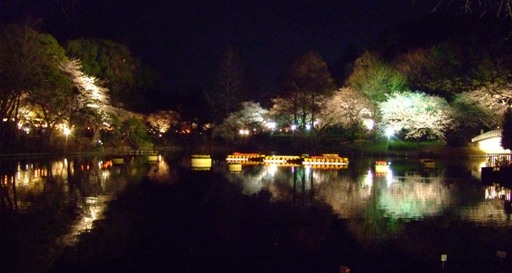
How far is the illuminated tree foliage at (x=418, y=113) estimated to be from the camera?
167 ft

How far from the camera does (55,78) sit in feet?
147

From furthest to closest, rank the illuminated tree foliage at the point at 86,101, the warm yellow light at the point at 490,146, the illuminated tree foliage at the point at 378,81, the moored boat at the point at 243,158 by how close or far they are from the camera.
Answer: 1. the illuminated tree foliage at the point at 378,81
2. the warm yellow light at the point at 490,146
3. the illuminated tree foliage at the point at 86,101
4. the moored boat at the point at 243,158

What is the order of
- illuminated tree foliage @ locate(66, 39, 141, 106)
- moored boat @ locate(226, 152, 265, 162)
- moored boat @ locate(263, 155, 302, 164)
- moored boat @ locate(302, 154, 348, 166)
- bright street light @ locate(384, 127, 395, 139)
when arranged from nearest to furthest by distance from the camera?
moored boat @ locate(302, 154, 348, 166)
moored boat @ locate(263, 155, 302, 164)
moored boat @ locate(226, 152, 265, 162)
illuminated tree foliage @ locate(66, 39, 141, 106)
bright street light @ locate(384, 127, 395, 139)

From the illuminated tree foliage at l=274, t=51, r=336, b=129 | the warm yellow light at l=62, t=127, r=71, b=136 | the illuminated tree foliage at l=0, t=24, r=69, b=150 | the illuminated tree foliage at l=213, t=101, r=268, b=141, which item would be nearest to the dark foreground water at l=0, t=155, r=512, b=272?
the illuminated tree foliage at l=0, t=24, r=69, b=150

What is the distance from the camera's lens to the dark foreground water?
496 inches

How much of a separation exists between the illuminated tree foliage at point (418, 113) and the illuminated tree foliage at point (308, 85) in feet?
26.1

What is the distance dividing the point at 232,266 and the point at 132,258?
2395 millimetres

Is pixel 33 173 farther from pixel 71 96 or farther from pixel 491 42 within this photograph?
pixel 491 42

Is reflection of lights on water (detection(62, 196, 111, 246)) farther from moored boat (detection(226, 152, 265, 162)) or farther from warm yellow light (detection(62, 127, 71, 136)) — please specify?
warm yellow light (detection(62, 127, 71, 136))

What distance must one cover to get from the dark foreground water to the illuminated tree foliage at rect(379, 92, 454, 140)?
71.3 ft

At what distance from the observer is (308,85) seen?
58.1 m

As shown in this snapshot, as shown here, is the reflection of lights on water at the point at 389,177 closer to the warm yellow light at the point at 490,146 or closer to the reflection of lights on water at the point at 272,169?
the reflection of lights on water at the point at 272,169

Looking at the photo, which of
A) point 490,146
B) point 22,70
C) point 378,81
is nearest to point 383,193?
point 490,146

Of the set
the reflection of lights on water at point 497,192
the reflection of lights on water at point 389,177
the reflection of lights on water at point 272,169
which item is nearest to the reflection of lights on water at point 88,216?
the reflection of lights on water at point 272,169
